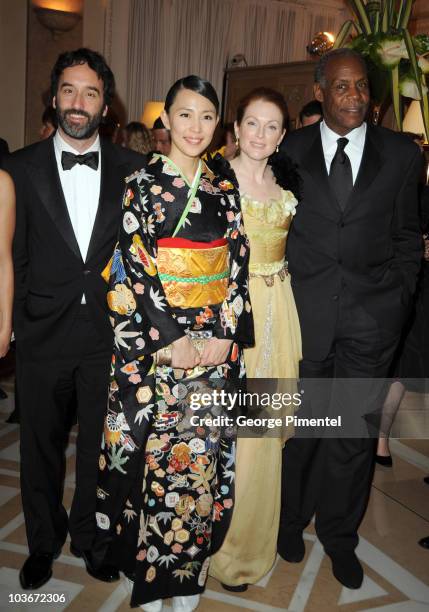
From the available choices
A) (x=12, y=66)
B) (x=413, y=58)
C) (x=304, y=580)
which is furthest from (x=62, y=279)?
(x=12, y=66)

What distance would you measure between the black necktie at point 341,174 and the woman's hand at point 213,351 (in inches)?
27.2

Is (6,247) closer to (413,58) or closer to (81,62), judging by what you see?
(81,62)

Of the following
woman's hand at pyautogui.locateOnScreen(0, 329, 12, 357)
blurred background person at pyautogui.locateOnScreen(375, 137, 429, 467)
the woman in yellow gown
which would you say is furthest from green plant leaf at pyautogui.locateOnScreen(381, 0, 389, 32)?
woman's hand at pyautogui.locateOnScreen(0, 329, 12, 357)

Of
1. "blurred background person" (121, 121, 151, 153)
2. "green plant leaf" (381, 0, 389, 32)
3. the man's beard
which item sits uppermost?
"green plant leaf" (381, 0, 389, 32)

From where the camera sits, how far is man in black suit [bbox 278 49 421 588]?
2.21 m

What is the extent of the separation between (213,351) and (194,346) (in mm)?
63

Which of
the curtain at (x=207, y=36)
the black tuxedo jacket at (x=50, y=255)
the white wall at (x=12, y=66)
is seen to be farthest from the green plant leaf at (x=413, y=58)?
the curtain at (x=207, y=36)

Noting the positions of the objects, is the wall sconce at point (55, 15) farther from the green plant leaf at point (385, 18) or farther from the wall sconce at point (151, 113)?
the green plant leaf at point (385, 18)

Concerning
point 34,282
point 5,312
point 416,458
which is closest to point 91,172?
point 34,282

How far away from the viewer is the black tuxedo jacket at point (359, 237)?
2.21m

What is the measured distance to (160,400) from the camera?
6.52 ft

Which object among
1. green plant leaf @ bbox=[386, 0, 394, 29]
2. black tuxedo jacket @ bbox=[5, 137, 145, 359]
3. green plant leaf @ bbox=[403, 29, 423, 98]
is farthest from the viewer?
green plant leaf @ bbox=[386, 0, 394, 29]

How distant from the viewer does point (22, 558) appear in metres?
2.32

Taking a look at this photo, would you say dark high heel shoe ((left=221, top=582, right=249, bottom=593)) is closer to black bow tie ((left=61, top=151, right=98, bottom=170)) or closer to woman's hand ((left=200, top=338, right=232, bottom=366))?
woman's hand ((left=200, top=338, right=232, bottom=366))
